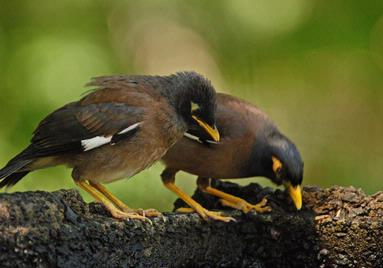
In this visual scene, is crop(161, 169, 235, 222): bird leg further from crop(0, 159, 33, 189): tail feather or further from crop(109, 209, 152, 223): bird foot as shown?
crop(0, 159, 33, 189): tail feather

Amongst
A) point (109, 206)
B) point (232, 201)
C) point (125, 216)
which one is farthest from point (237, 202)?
point (125, 216)

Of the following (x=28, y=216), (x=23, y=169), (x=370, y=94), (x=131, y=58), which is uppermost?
(x=370, y=94)

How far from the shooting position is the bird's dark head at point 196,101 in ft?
15.4

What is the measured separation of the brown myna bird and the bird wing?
610 mm

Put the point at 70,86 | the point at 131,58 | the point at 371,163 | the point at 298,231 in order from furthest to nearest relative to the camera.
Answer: the point at 371,163, the point at 131,58, the point at 70,86, the point at 298,231

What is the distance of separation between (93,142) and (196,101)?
55 cm

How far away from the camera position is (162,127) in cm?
464

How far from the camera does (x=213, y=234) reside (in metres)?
4.13

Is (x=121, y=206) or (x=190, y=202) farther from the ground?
(x=190, y=202)

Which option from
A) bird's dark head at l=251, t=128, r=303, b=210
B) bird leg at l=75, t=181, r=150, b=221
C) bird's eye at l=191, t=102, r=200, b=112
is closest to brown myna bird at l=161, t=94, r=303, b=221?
bird's dark head at l=251, t=128, r=303, b=210

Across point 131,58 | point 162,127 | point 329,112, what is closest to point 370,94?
point 329,112

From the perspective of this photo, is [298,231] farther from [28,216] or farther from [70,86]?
[70,86]

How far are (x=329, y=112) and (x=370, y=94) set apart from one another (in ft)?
1.23

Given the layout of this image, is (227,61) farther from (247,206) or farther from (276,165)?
(247,206)
